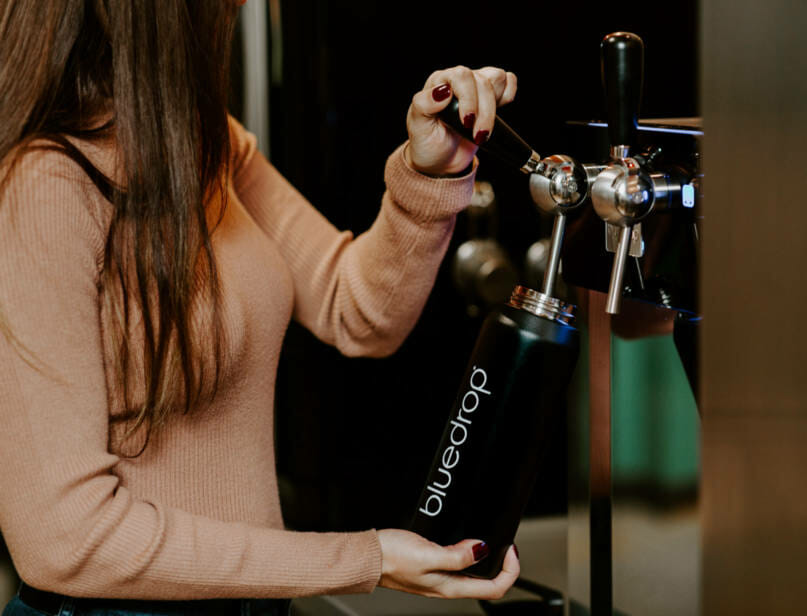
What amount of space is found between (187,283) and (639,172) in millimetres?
372

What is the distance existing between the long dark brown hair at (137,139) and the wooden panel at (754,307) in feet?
1.57

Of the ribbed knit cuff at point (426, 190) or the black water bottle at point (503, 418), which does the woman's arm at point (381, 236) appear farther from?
the black water bottle at point (503, 418)

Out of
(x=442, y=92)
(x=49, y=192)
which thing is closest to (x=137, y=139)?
(x=49, y=192)

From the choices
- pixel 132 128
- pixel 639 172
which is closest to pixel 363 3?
pixel 132 128

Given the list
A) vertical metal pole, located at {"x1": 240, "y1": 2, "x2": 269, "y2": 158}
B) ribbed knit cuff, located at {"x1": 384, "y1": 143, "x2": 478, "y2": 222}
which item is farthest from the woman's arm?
vertical metal pole, located at {"x1": 240, "y1": 2, "x2": 269, "y2": 158}

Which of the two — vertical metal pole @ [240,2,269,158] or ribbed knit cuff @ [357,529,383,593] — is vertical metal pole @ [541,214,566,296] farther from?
vertical metal pole @ [240,2,269,158]

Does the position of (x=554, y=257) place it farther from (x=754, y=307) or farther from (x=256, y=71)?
(x=256, y=71)

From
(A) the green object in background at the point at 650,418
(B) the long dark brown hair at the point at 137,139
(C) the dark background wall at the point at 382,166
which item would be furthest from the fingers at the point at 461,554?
(C) the dark background wall at the point at 382,166

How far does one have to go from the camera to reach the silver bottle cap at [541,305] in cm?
59

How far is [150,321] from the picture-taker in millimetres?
735

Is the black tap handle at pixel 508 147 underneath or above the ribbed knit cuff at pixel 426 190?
above

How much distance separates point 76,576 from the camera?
2.19 feet

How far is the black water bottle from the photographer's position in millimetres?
585

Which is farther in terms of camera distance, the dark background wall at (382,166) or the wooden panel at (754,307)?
the dark background wall at (382,166)
